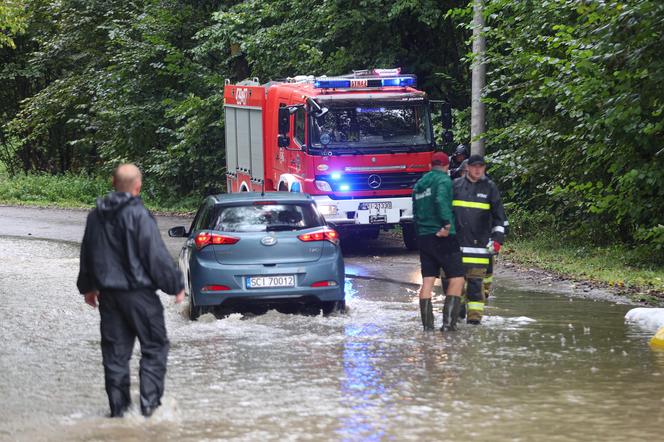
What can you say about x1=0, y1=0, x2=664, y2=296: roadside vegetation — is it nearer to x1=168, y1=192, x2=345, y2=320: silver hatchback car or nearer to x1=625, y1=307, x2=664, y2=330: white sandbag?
x1=625, y1=307, x2=664, y2=330: white sandbag

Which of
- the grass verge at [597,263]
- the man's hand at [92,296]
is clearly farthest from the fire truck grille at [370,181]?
the man's hand at [92,296]

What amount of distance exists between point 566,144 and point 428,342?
28.9 feet

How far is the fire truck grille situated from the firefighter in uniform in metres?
8.01

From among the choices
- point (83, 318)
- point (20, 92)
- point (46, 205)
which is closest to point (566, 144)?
point (83, 318)

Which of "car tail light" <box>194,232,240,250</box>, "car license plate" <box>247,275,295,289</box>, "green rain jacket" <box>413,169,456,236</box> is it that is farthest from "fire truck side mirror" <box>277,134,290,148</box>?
"green rain jacket" <box>413,169,456,236</box>

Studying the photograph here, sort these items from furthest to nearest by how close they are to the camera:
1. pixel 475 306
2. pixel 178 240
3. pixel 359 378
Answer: pixel 178 240 → pixel 475 306 → pixel 359 378

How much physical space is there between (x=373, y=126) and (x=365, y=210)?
1.45 metres

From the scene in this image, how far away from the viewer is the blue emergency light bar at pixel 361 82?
2022cm

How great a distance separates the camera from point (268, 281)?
40.5ft

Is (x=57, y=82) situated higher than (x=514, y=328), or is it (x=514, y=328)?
(x=57, y=82)

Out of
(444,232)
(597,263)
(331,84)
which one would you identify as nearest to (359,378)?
(444,232)

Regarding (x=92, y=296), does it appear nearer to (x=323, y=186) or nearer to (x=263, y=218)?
(x=263, y=218)

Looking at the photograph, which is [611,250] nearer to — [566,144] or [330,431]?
[566,144]

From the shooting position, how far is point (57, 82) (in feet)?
133
